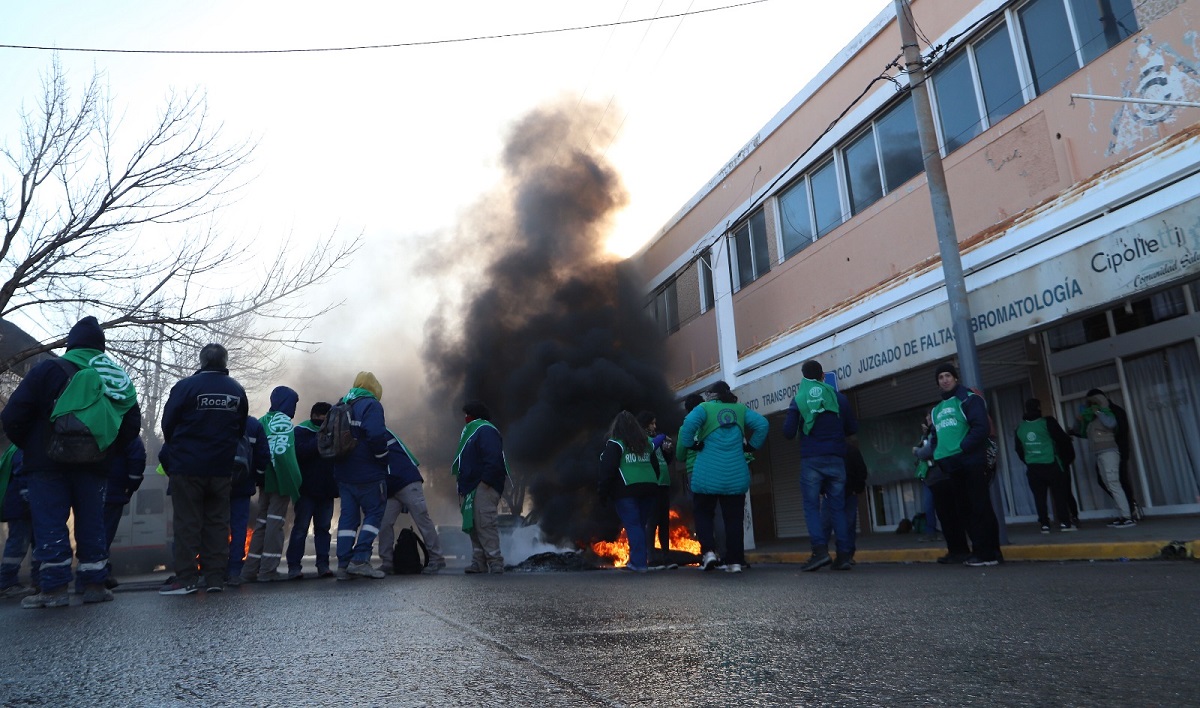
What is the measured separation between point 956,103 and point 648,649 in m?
10.0

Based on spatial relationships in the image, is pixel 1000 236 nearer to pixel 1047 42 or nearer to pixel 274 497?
pixel 1047 42

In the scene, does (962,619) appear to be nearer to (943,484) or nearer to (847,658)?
(847,658)

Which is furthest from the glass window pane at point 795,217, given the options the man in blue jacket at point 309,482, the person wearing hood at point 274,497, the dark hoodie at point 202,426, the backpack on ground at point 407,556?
the dark hoodie at point 202,426

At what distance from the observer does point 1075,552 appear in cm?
672

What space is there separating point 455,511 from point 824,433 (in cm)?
2596

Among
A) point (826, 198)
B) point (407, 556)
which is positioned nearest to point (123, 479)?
point (407, 556)

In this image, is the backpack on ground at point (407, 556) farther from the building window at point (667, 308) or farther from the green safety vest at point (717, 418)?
the building window at point (667, 308)

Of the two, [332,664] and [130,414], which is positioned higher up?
[130,414]

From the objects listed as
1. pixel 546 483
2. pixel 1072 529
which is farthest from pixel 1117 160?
pixel 546 483

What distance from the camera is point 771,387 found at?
12672mm

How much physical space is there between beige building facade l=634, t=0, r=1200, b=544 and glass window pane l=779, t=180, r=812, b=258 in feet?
0.11

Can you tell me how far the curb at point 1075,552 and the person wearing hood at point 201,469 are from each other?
240 inches

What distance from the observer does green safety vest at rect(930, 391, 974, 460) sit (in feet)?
22.2

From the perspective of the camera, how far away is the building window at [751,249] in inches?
602
